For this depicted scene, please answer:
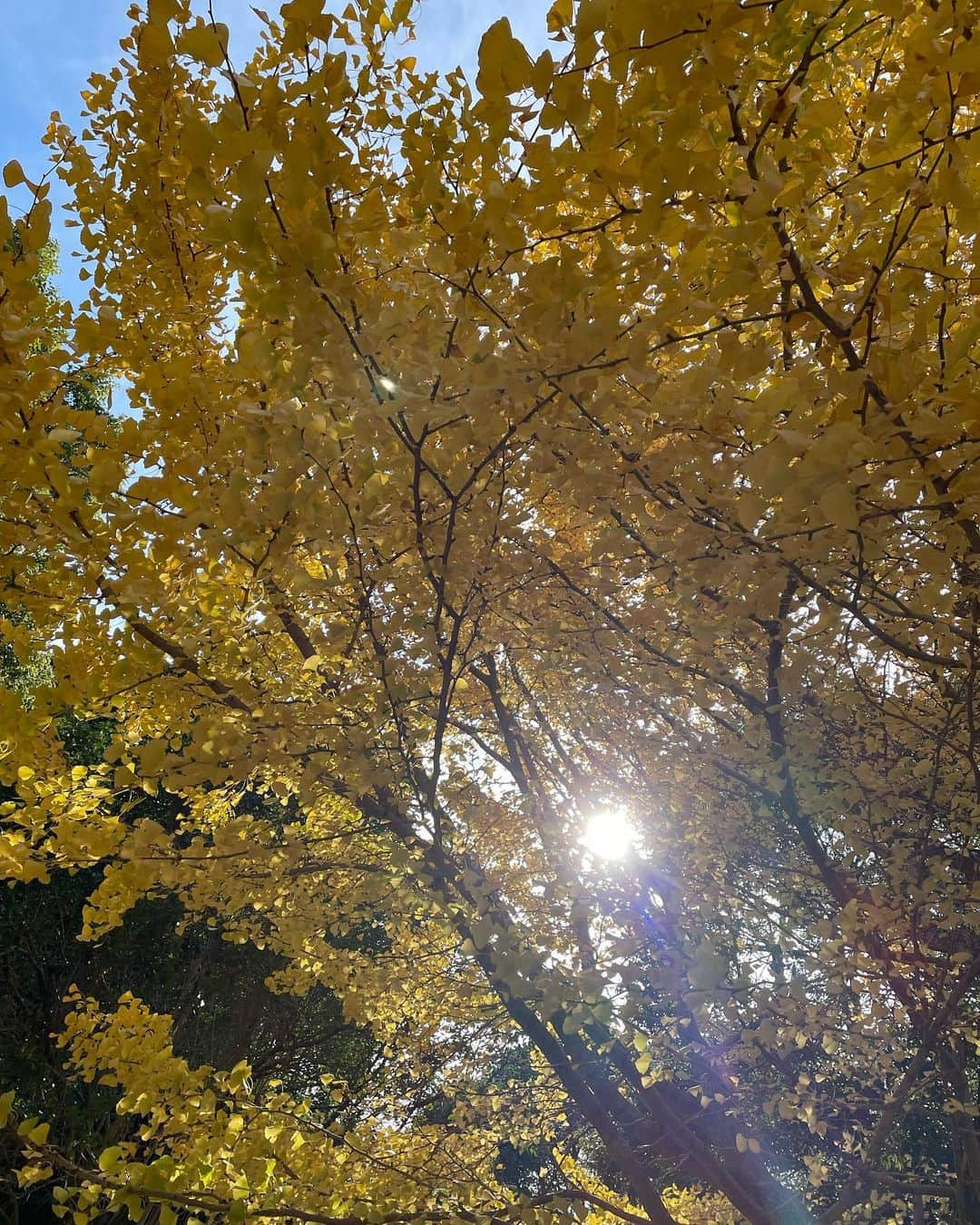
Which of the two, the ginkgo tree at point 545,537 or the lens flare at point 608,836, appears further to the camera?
the lens flare at point 608,836

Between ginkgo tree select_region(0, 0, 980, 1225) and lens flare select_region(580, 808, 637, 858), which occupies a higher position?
lens flare select_region(580, 808, 637, 858)

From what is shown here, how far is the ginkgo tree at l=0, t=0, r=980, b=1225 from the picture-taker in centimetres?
100

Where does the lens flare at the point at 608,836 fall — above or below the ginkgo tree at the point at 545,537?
above

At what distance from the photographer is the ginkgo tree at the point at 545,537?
3.28ft

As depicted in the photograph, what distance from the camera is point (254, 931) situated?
3529 millimetres

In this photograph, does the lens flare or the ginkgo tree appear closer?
the ginkgo tree

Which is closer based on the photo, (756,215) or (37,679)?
(756,215)

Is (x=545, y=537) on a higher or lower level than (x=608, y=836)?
higher

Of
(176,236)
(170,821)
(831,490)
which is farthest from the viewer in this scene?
(170,821)

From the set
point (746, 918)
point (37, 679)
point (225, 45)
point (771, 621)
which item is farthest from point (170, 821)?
point (225, 45)

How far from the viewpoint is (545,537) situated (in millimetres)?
2506

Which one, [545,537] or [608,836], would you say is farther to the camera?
[608,836]

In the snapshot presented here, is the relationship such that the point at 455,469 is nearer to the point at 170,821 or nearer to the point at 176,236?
the point at 176,236

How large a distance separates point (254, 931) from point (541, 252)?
315cm
